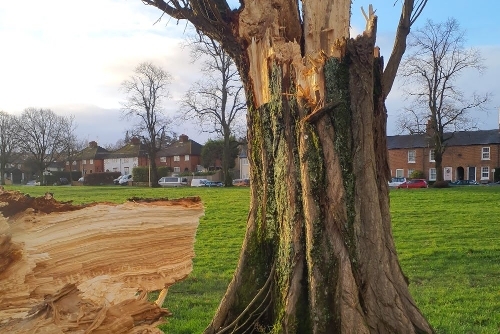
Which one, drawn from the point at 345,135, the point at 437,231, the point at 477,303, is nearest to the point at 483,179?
the point at 437,231

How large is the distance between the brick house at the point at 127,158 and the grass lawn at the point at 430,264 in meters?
60.6

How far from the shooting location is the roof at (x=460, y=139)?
60.4 m

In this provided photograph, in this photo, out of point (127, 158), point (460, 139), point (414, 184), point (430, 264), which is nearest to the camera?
point (430, 264)

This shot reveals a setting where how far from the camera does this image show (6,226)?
4.25 metres

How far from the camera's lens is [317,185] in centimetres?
381

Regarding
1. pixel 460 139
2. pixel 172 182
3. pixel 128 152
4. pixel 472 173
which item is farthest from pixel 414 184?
pixel 128 152

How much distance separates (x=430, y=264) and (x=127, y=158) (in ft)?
250

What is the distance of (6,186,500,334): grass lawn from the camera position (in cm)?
620

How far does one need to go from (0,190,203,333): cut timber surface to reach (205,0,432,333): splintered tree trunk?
0.77 meters

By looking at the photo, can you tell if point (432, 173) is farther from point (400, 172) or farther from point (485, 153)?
point (485, 153)

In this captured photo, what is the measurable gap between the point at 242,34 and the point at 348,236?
194 centimetres

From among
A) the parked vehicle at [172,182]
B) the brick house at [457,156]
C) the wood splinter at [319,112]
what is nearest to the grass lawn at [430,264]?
the wood splinter at [319,112]

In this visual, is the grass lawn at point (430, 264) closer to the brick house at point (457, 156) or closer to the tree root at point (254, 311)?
the tree root at point (254, 311)

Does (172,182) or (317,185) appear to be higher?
(317,185)
